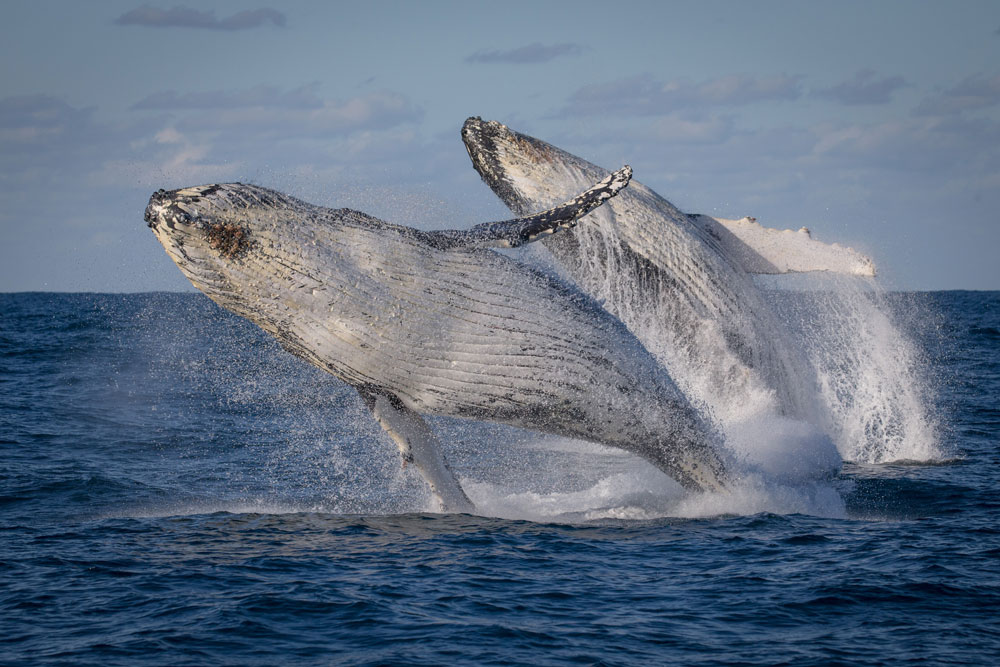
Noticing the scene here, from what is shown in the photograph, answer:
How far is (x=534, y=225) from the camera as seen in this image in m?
9.22

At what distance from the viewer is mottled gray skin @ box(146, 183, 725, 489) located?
8.86 meters

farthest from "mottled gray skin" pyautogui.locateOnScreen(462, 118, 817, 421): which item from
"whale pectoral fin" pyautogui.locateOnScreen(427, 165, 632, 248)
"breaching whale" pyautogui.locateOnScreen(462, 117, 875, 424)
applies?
"whale pectoral fin" pyautogui.locateOnScreen(427, 165, 632, 248)

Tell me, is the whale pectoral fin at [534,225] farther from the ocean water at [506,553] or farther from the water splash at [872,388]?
the water splash at [872,388]

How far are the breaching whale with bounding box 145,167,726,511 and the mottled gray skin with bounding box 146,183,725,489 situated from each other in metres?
0.01

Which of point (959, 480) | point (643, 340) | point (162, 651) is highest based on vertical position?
point (643, 340)

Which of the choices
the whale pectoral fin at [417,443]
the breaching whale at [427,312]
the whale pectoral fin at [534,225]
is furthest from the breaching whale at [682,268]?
the whale pectoral fin at [417,443]

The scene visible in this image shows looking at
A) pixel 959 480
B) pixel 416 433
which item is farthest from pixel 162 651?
pixel 959 480

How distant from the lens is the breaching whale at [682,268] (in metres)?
11.9

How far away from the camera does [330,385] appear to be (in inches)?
1178

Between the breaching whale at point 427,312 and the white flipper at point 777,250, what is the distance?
2.86m

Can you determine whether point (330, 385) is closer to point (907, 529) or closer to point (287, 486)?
point (287, 486)

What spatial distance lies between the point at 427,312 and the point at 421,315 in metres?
0.06

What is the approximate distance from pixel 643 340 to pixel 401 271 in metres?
3.87

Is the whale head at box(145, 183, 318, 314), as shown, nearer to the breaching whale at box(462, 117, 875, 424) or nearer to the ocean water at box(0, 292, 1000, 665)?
the ocean water at box(0, 292, 1000, 665)
